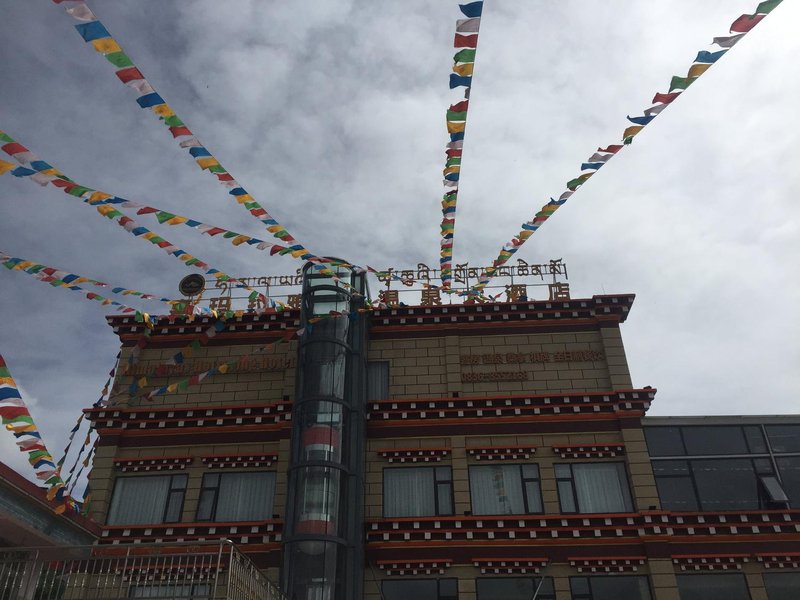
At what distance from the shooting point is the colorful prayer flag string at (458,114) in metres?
11.9

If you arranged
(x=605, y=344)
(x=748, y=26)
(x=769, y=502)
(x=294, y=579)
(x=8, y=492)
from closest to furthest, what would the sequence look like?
(x=748, y=26) < (x=8, y=492) < (x=294, y=579) < (x=769, y=502) < (x=605, y=344)

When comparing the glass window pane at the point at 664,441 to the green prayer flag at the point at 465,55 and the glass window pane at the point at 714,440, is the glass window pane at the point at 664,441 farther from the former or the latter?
the green prayer flag at the point at 465,55

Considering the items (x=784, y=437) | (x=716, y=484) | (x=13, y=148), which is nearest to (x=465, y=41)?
(x=13, y=148)

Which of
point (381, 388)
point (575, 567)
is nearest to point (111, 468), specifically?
point (381, 388)

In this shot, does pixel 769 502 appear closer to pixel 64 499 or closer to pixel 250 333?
pixel 250 333

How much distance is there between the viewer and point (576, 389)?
2312 cm

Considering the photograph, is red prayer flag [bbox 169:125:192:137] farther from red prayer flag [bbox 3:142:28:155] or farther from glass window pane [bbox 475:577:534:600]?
glass window pane [bbox 475:577:534:600]

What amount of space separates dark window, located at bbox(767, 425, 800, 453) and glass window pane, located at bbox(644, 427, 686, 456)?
2784 mm

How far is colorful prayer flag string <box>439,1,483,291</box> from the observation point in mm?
11891

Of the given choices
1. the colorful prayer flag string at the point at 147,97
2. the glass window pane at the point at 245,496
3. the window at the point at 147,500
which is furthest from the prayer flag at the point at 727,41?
the window at the point at 147,500

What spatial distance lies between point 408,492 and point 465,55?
46.3ft

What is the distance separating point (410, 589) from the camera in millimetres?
20094

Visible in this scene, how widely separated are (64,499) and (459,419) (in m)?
11.7

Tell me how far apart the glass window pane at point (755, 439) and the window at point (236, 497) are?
14981 millimetres
